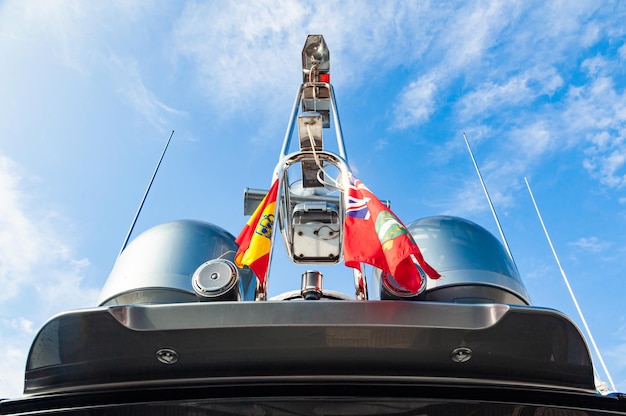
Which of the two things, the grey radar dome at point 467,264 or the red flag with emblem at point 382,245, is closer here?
the red flag with emblem at point 382,245

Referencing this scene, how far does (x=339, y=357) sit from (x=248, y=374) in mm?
350

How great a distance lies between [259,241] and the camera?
2.50 meters

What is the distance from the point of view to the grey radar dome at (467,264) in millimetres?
2709

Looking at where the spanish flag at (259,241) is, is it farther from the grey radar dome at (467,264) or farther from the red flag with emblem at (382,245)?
the grey radar dome at (467,264)

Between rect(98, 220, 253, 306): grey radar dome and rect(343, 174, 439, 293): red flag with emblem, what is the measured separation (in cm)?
90

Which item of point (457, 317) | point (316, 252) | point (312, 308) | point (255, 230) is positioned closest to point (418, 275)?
point (457, 317)

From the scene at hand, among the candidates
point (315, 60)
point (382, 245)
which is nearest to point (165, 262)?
point (382, 245)

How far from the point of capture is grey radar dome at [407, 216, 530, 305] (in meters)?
2.71

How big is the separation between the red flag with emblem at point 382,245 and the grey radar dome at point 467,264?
426 millimetres

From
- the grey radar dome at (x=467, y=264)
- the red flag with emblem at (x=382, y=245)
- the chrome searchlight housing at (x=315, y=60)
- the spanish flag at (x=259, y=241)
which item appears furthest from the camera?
the chrome searchlight housing at (x=315, y=60)

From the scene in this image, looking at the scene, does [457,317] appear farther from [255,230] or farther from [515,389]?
[255,230]

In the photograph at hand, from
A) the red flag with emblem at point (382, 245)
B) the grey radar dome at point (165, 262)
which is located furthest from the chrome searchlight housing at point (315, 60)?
the red flag with emblem at point (382, 245)

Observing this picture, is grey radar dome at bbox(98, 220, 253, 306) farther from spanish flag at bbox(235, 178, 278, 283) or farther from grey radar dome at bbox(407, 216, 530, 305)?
grey radar dome at bbox(407, 216, 530, 305)

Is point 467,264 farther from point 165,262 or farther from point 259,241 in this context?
point 165,262
